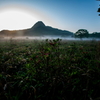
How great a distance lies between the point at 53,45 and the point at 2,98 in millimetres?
2072

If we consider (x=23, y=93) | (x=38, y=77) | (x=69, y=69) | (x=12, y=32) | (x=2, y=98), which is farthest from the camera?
(x=12, y=32)

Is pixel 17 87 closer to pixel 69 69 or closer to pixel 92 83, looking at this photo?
pixel 69 69

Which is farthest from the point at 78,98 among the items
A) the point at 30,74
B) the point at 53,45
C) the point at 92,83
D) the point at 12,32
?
the point at 12,32

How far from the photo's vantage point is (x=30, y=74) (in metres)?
2.84

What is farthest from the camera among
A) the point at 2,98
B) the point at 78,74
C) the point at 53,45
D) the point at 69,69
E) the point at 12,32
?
the point at 12,32

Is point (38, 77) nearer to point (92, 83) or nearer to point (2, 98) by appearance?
point (2, 98)

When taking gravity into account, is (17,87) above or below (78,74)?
below

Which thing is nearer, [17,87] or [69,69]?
[17,87]

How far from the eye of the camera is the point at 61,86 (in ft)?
7.51

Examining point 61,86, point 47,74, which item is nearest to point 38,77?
point 47,74

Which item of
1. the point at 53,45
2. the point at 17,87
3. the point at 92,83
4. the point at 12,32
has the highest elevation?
the point at 12,32

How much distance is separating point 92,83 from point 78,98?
86 centimetres

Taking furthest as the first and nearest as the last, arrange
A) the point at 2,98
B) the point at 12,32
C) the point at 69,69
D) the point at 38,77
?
1. the point at 12,32
2. the point at 69,69
3. the point at 38,77
4. the point at 2,98

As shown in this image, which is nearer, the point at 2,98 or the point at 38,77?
the point at 2,98
